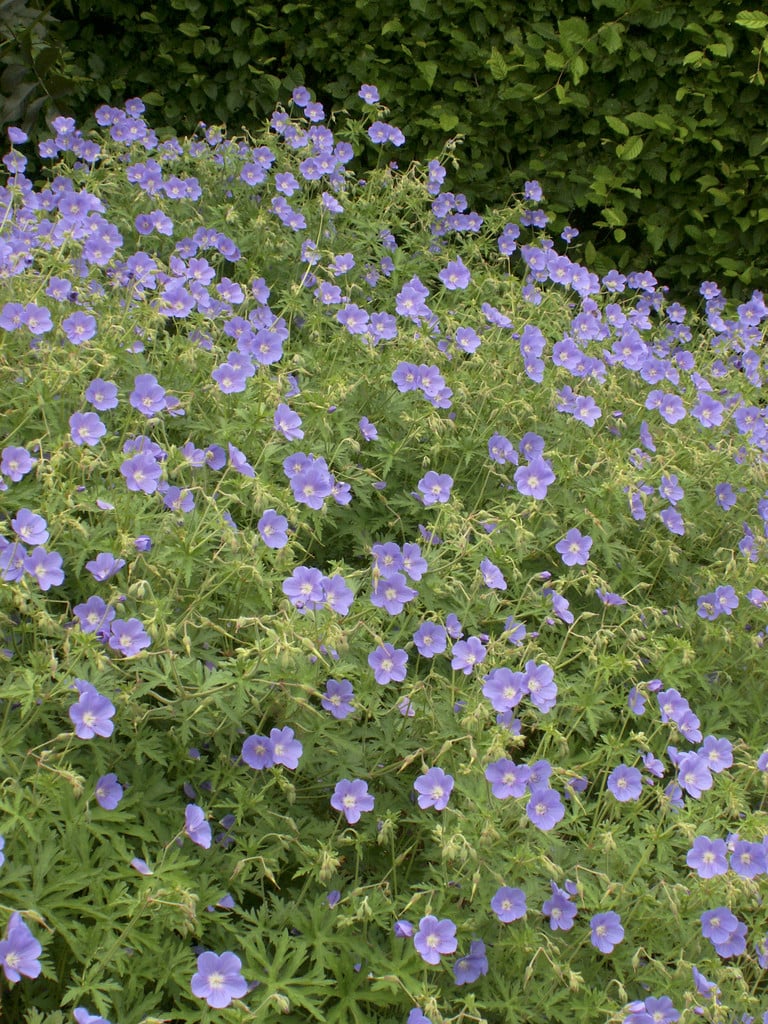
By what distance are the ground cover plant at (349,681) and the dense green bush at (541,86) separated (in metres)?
2.19

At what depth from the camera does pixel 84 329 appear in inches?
117

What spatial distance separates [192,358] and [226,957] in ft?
5.60

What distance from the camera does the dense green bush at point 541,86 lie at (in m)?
5.39

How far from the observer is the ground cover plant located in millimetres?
1974

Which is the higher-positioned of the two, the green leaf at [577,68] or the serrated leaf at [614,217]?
the green leaf at [577,68]

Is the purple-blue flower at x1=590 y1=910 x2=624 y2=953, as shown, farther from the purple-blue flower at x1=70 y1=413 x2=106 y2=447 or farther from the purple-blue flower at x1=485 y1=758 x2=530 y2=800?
the purple-blue flower at x1=70 y1=413 x2=106 y2=447

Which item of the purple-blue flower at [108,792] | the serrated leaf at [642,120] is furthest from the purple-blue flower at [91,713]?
the serrated leaf at [642,120]

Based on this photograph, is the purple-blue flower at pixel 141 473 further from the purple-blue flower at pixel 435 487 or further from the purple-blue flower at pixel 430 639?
the purple-blue flower at pixel 435 487

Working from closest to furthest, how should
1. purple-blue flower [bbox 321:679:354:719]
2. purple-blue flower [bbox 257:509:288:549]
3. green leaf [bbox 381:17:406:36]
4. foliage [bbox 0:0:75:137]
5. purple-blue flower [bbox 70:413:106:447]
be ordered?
purple-blue flower [bbox 321:679:354:719] < purple-blue flower [bbox 257:509:288:549] < purple-blue flower [bbox 70:413:106:447] < foliage [bbox 0:0:75:137] < green leaf [bbox 381:17:406:36]

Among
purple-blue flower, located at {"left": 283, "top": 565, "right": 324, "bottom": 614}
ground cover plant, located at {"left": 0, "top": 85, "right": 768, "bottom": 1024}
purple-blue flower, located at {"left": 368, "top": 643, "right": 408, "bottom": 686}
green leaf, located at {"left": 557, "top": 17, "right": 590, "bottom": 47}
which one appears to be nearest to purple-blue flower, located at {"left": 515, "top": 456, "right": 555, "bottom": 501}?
ground cover plant, located at {"left": 0, "top": 85, "right": 768, "bottom": 1024}

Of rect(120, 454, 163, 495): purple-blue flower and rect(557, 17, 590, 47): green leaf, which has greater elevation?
rect(557, 17, 590, 47): green leaf

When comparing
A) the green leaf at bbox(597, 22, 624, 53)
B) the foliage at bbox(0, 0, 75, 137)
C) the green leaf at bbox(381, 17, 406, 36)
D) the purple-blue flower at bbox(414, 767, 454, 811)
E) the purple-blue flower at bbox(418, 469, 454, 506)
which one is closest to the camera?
the purple-blue flower at bbox(414, 767, 454, 811)

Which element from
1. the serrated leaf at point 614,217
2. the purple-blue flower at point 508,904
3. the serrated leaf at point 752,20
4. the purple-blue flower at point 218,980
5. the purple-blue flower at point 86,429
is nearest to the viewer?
the purple-blue flower at point 218,980

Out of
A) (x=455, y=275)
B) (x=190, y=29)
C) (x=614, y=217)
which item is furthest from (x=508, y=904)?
(x=190, y=29)
